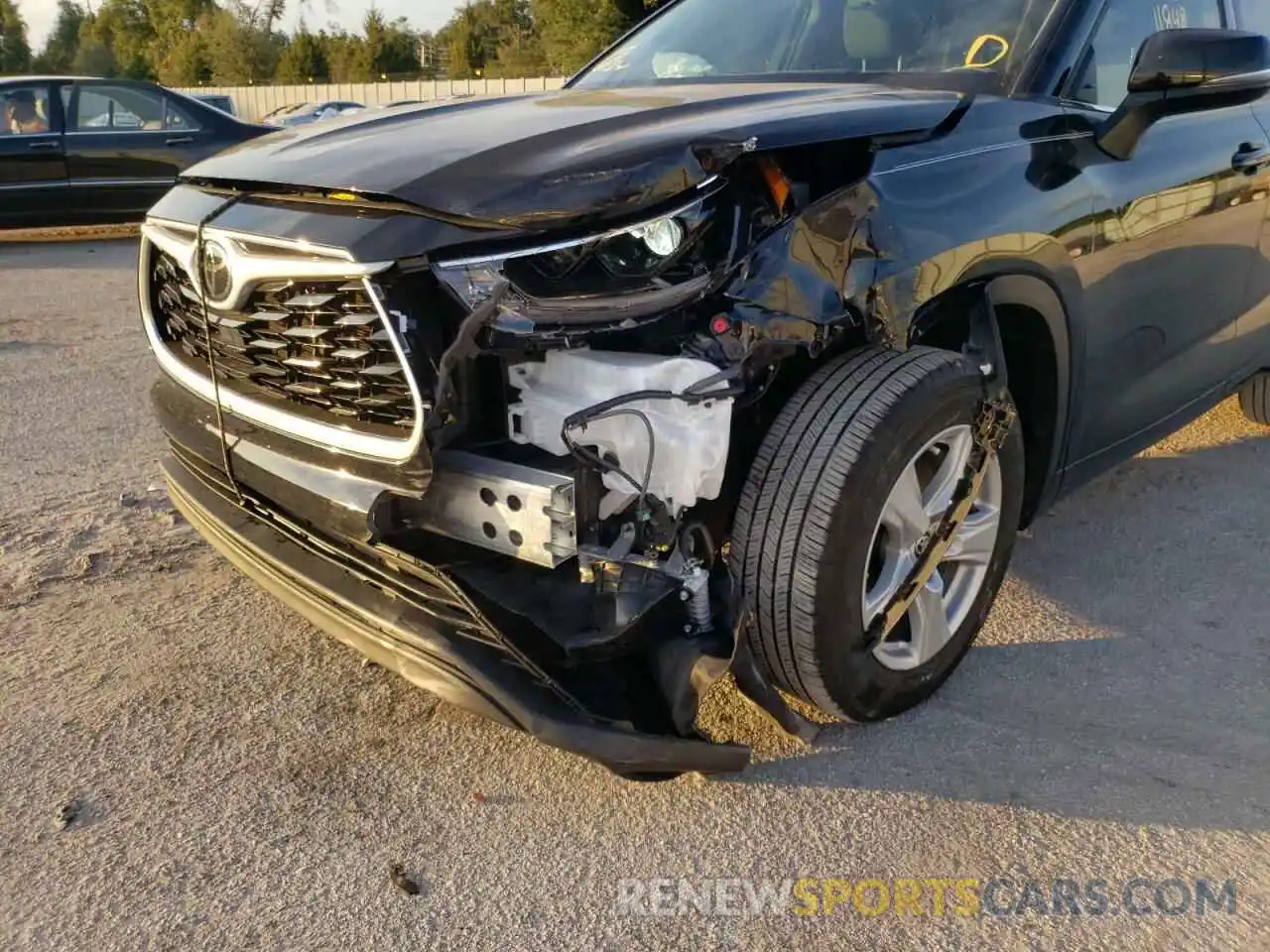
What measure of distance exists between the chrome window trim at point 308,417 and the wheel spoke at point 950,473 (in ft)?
4.03

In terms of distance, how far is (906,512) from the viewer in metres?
2.43

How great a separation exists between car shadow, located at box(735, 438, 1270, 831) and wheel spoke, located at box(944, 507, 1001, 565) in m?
0.35

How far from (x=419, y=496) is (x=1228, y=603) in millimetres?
2537

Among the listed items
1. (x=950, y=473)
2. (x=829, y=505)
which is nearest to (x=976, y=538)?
(x=950, y=473)

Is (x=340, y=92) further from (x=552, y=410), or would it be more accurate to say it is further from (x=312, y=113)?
(x=552, y=410)

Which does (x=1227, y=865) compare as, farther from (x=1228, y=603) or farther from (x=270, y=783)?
(x=270, y=783)

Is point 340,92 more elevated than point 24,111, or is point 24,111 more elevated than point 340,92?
point 340,92

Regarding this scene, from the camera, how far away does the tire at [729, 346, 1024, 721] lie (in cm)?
220

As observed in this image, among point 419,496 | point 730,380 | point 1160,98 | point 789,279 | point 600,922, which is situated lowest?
point 600,922

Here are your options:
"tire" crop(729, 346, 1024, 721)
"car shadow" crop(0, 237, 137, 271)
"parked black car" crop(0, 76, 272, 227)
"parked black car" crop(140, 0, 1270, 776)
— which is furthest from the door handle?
"parked black car" crop(0, 76, 272, 227)

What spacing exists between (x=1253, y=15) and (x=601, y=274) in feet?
11.1

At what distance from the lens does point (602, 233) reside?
2.08 metres

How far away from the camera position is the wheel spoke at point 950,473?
2.54 m

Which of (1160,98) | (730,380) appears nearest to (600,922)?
(730,380)
